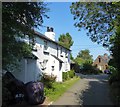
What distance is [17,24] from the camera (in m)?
12.9

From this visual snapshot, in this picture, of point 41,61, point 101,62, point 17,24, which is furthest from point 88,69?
point 17,24

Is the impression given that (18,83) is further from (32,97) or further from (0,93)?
(0,93)

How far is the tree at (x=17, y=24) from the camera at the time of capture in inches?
480

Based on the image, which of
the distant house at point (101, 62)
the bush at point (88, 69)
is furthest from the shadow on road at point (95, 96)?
Answer: the distant house at point (101, 62)

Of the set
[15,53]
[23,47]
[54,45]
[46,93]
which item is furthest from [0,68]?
[54,45]

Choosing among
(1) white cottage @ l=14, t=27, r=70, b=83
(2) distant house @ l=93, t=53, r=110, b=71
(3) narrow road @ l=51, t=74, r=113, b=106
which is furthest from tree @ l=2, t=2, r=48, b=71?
(2) distant house @ l=93, t=53, r=110, b=71

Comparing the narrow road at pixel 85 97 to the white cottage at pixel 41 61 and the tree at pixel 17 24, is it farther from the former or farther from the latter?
the tree at pixel 17 24

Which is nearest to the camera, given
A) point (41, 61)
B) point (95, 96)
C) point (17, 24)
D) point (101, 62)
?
point (17, 24)

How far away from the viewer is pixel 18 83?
18375 mm

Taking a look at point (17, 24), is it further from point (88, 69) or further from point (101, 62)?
point (101, 62)

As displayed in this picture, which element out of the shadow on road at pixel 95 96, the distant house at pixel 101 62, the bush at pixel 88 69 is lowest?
the shadow on road at pixel 95 96

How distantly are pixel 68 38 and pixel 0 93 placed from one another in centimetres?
8182

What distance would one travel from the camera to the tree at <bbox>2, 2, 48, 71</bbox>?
12188 millimetres

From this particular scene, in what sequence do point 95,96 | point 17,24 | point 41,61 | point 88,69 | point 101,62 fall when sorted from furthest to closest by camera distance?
1. point 101,62
2. point 88,69
3. point 41,61
4. point 95,96
5. point 17,24
